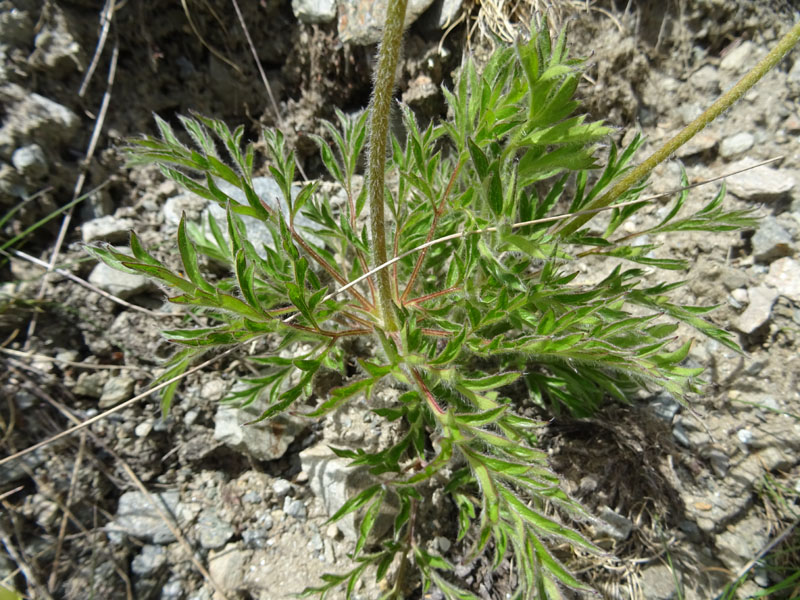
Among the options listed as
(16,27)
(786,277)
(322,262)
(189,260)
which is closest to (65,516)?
(189,260)

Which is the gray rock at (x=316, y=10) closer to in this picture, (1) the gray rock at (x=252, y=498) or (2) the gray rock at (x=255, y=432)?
(2) the gray rock at (x=255, y=432)

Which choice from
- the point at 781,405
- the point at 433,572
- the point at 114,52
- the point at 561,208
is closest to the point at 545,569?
the point at 433,572

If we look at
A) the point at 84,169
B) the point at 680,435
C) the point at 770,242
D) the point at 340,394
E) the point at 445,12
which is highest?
the point at 445,12

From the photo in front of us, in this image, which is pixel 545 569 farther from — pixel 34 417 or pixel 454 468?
pixel 34 417

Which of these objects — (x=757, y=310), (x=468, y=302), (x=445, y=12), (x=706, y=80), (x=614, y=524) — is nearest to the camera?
(x=468, y=302)

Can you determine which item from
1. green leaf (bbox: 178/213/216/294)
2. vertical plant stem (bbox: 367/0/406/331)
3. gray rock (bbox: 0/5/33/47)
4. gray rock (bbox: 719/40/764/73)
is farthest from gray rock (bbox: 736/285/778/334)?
gray rock (bbox: 0/5/33/47)

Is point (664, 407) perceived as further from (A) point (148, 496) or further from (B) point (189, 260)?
(A) point (148, 496)

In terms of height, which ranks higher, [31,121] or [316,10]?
[316,10]
